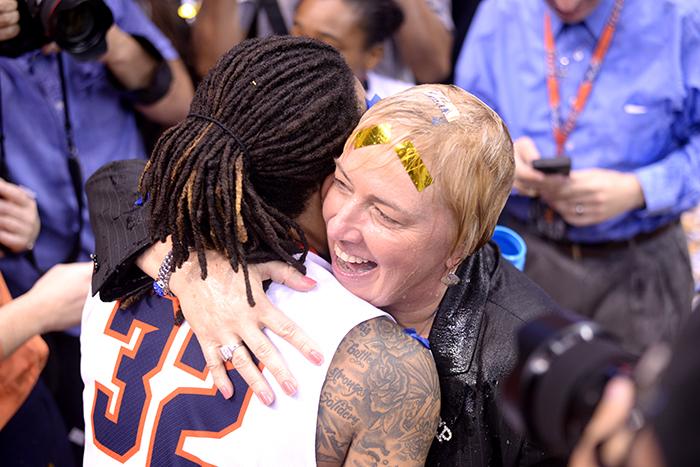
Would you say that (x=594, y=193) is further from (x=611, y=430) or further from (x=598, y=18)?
(x=611, y=430)

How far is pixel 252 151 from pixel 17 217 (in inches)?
43.3

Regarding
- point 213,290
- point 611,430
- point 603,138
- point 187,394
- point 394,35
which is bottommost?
point 603,138

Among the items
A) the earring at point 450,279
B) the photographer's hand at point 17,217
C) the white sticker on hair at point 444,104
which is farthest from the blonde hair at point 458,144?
the photographer's hand at point 17,217

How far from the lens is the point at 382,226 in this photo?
159cm

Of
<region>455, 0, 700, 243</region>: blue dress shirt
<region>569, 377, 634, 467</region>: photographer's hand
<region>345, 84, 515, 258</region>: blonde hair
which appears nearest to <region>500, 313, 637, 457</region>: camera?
<region>569, 377, 634, 467</region>: photographer's hand

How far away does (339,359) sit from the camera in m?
1.47

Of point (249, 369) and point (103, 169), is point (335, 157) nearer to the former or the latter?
point (249, 369)

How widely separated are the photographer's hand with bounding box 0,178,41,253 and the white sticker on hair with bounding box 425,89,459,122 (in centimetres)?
131

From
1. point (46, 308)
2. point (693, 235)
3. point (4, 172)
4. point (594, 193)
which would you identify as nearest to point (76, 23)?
point (4, 172)

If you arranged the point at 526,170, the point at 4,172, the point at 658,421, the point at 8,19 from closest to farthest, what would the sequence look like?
the point at 658,421 → the point at 8,19 → the point at 4,172 → the point at 526,170

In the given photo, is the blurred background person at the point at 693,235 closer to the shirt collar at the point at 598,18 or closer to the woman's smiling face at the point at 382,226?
the shirt collar at the point at 598,18

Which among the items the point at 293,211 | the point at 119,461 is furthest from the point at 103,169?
the point at 119,461

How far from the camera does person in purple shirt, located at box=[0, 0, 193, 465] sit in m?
2.47

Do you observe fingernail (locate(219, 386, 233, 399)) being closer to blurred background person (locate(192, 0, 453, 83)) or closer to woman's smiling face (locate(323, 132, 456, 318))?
woman's smiling face (locate(323, 132, 456, 318))
